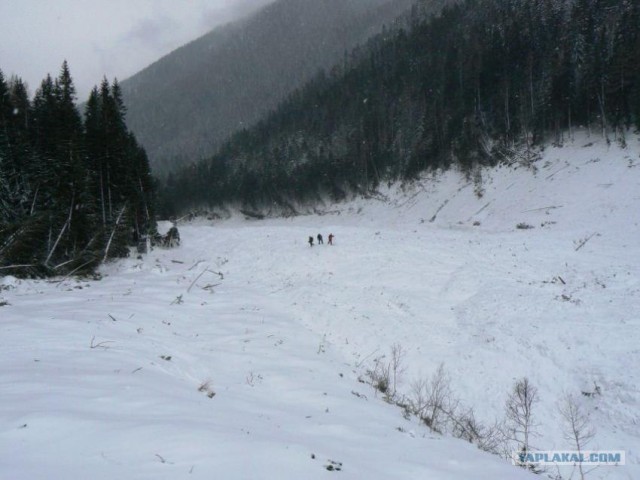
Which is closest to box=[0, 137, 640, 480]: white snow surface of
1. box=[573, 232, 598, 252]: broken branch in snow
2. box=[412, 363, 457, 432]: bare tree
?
box=[573, 232, 598, 252]: broken branch in snow

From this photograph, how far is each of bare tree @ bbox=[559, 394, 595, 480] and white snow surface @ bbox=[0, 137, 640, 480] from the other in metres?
0.26

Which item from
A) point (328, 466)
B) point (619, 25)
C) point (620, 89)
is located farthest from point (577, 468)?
point (619, 25)

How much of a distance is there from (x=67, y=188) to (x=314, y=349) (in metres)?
24.6

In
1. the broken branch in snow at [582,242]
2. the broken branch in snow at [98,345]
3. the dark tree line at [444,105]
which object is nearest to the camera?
the broken branch in snow at [98,345]

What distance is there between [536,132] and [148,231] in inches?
2203

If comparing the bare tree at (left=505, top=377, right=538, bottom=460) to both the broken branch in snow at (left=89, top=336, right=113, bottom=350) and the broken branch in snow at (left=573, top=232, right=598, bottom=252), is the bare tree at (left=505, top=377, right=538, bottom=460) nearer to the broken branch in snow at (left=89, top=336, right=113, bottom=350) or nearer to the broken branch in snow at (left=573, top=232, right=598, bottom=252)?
the broken branch in snow at (left=89, top=336, right=113, bottom=350)

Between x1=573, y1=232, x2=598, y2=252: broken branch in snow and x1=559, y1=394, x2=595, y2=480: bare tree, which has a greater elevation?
x1=573, y1=232, x2=598, y2=252: broken branch in snow

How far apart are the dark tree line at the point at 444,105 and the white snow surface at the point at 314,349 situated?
23.3 meters

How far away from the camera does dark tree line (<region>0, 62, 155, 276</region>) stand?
2208 cm

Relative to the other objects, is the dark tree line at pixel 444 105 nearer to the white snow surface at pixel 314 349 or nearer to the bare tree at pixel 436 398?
the white snow surface at pixel 314 349

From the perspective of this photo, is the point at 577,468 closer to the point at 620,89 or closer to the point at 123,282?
the point at 123,282

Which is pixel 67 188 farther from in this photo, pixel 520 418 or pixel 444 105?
Result: pixel 444 105

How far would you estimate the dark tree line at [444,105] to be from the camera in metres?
51.5

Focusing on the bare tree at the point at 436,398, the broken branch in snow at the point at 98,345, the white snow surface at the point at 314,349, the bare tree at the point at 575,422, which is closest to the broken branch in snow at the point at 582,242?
the white snow surface at the point at 314,349
